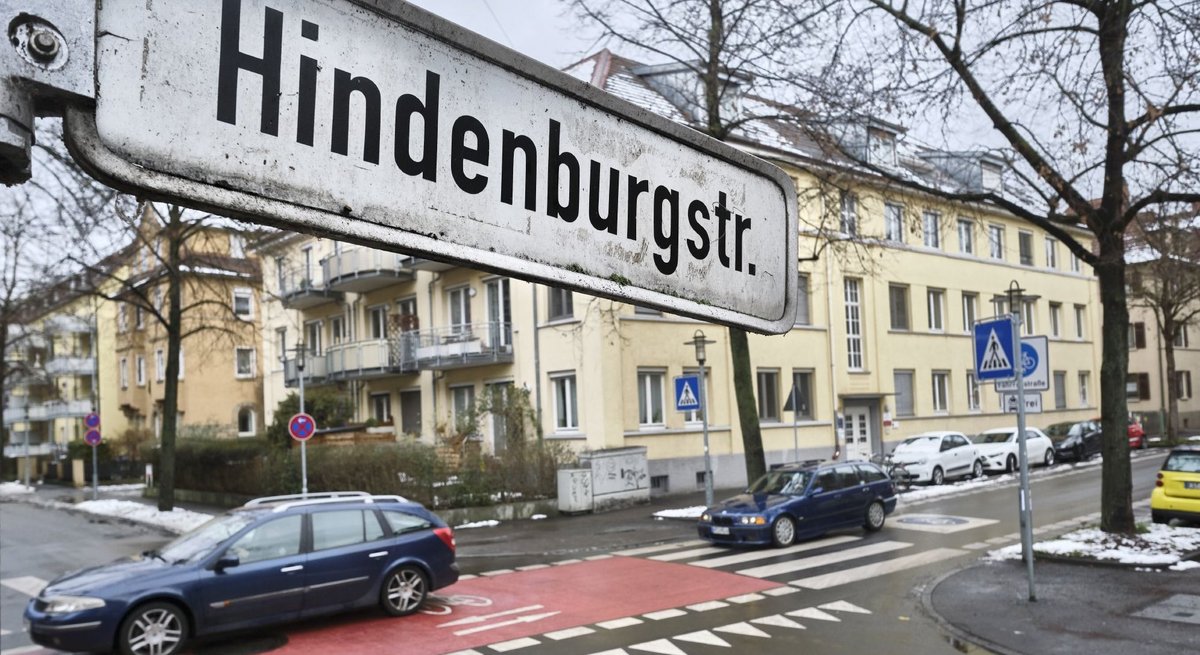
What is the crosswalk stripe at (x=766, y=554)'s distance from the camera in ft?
48.5

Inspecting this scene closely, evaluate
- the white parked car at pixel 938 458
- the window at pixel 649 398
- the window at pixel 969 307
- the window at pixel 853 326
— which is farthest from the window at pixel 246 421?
the window at pixel 969 307

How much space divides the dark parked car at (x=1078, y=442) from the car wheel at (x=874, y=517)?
17730 millimetres

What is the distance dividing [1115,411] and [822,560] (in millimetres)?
5153

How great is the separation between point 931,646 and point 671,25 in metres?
12.3

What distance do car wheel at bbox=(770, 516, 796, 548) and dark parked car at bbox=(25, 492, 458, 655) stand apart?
20.7 feet

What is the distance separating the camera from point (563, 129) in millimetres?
1638

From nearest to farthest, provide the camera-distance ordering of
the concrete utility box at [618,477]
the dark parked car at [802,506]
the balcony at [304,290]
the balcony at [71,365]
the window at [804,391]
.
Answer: the dark parked car at [802,506] → the concrete utility box at [618,477] → the window at [804,391] → the balcony at [304,290] → the balcony at [71,365]

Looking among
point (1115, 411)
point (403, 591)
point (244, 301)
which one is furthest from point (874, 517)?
point (244, 301)

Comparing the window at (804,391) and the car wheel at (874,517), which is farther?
the window at (804,391)

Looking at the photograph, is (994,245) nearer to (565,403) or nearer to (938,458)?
(938,458)

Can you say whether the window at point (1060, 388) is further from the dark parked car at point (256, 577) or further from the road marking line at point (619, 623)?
the dark parked car at point (256, 577)

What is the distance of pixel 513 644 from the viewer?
9.75 metres

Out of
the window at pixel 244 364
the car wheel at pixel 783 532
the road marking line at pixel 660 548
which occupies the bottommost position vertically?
the road marking line at pixel 660 548

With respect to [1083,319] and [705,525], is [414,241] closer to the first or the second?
[705,525]
